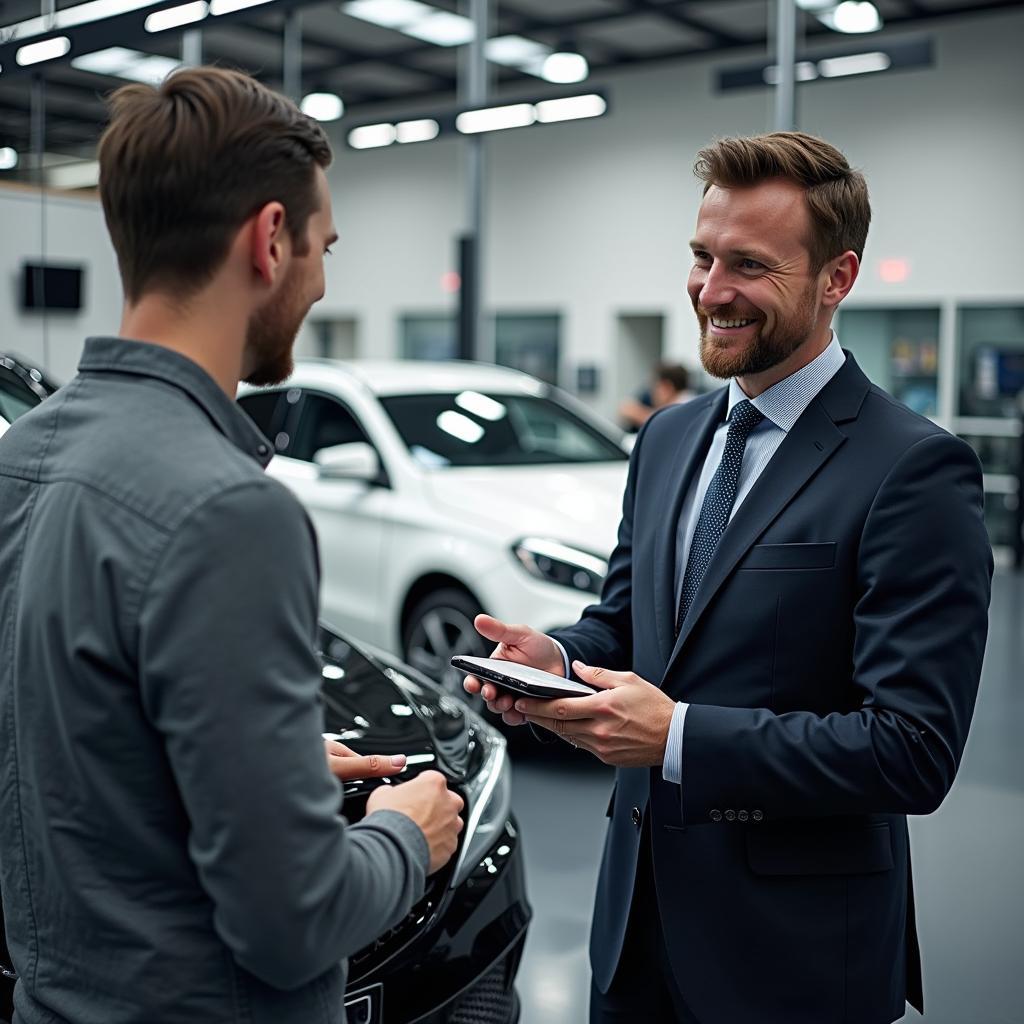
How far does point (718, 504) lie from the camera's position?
1.75m

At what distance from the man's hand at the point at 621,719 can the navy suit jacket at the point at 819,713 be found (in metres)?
0.04

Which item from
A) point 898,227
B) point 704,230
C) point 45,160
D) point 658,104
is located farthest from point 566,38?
point 704,230

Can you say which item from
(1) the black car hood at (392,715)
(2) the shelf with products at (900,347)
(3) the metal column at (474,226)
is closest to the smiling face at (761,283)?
(1) the black car hood at (392,715)

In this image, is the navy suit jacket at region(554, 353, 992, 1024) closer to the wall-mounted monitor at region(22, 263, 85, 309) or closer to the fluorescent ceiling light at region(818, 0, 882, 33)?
the wall-mounted monitor at region(22, 263, 85, 309)

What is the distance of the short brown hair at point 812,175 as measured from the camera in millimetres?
1650

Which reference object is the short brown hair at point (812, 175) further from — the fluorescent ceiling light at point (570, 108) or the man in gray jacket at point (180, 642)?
the fluorescent ceiling light at point (570, 108)

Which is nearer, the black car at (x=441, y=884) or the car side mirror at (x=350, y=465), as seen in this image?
the black car at (x=441, y=884)

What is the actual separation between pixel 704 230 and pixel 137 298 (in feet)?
3.03

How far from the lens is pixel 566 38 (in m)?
12.4

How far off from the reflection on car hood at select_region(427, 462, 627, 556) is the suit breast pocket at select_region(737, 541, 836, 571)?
112 inches

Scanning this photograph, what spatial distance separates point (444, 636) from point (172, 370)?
3.87 meters

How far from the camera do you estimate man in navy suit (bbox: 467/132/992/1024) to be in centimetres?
149

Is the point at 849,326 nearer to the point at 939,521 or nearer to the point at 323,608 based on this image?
the point at 323,608

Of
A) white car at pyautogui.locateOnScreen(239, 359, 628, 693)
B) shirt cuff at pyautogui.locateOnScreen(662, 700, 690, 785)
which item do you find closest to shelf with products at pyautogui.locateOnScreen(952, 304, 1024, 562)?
white car at pyautogui.locateOnScreen(239, 359, 628, 693)
